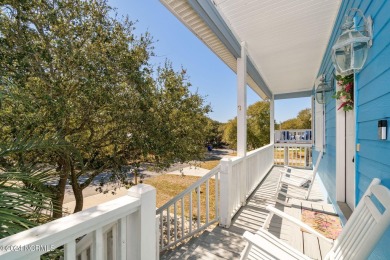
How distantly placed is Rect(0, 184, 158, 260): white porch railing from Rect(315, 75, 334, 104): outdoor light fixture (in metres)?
3.49

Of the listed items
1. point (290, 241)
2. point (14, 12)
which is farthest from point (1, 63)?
point (290, 241)

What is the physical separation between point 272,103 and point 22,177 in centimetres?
707

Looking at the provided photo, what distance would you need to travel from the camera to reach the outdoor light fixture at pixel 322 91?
3319 mm

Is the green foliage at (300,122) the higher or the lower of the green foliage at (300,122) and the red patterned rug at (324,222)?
the higher

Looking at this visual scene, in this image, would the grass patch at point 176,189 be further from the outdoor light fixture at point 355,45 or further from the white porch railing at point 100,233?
the outdoor light fixture at point 355,45

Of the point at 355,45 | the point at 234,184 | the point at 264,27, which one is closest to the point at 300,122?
the point at 264,27

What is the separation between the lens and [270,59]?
13.8 ft

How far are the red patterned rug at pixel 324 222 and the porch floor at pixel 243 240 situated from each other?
0.46ft

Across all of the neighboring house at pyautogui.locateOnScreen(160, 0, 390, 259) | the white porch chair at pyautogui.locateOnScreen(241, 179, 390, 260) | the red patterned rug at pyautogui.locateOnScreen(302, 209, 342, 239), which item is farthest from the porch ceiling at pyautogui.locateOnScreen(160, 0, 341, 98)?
the red patterned rug at pyautogui.locateOnScreen(302, 209, 342, 239)

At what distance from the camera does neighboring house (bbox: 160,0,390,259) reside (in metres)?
1.39

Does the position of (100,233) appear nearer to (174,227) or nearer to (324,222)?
(174,227)

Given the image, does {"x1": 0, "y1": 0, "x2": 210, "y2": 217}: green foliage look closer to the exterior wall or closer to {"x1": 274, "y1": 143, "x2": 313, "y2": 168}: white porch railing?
the exterior wall

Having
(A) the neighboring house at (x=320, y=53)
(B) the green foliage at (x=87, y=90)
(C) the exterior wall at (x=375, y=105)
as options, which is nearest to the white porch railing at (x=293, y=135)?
(A) the neighboring house at (x=320, y=53)

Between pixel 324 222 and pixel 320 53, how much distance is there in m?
3.21
